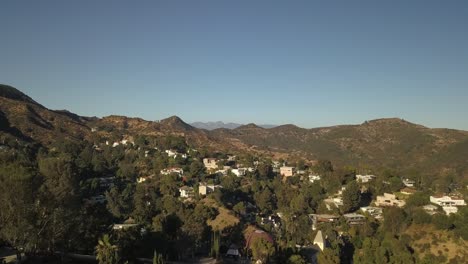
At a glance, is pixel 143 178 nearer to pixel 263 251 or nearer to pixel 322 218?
pixel 322 218

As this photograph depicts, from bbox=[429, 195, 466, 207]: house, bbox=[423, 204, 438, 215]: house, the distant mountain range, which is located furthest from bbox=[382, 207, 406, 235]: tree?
the distant mountain range

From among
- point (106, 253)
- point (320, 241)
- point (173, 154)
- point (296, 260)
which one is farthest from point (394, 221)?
point (173, 154)

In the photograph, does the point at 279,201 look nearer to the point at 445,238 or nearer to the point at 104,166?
the point at 445,238

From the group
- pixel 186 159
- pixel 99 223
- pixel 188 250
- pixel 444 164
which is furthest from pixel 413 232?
pixel 444 164

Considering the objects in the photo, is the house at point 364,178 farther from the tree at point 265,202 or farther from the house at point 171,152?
the house at point 171,152

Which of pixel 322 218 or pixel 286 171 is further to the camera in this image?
pixel 286 171

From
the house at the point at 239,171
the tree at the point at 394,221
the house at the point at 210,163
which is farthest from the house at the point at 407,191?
the house at the point at 210,163

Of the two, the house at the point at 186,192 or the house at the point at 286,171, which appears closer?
the house at the point at 186,192

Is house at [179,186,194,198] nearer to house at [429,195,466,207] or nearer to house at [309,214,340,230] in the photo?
house at [309,214,340,230]
